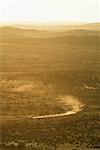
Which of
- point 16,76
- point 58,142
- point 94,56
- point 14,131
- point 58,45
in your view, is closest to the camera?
point 58,142

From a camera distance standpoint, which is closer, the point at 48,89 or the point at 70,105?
the point at 70,105

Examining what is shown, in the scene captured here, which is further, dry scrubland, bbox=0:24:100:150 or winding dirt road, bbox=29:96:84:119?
winding dirt road, bbox=29:96:84:119

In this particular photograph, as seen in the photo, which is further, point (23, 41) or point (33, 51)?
point (23, 41)

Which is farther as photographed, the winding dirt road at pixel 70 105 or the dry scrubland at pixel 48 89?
the winding dirt road at pixel 70 105

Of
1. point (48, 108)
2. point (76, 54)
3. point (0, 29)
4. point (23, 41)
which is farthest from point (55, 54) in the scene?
point (48, 108)

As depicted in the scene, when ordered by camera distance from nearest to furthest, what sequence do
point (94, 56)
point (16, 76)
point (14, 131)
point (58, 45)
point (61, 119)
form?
point (14, 131)
point (61, 119)
point (16, 76)
point (94, 56)
point (58, 45)

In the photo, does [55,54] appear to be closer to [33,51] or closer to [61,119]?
[33,51]

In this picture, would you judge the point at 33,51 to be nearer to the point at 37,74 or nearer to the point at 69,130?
the point at 37,74
